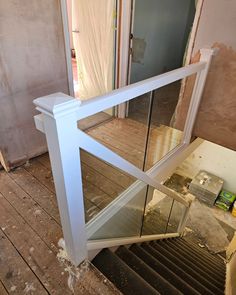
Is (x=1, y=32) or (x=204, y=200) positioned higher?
(x=1, y=32)

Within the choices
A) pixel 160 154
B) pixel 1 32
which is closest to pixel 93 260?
pixel 160 154

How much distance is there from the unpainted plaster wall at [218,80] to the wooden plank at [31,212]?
70.2 inches

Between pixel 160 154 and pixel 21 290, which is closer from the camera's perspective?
pixel 21 290

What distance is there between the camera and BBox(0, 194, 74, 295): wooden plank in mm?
1230

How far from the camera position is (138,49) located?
2932 millimetres

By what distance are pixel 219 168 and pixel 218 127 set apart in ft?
6.25

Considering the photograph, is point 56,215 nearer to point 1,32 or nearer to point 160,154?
point 160,154

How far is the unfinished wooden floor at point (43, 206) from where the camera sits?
4.10ft

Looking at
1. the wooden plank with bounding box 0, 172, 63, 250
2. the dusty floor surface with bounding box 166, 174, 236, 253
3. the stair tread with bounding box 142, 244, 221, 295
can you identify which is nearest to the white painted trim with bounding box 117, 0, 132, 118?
the wooden plank with bounding box 0, 172, 63, 250

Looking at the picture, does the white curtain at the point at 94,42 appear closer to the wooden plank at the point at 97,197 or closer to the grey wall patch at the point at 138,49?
the grey wall patch at the point at 138,49

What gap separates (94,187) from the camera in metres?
1.70

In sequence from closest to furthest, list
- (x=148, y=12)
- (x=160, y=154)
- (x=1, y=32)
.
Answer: (x=1, y=32)
(x=160, y=154)
(x=148, y=12)

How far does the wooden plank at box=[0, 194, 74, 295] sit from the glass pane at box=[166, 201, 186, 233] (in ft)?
6.89

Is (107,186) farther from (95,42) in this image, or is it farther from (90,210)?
(95,42)
